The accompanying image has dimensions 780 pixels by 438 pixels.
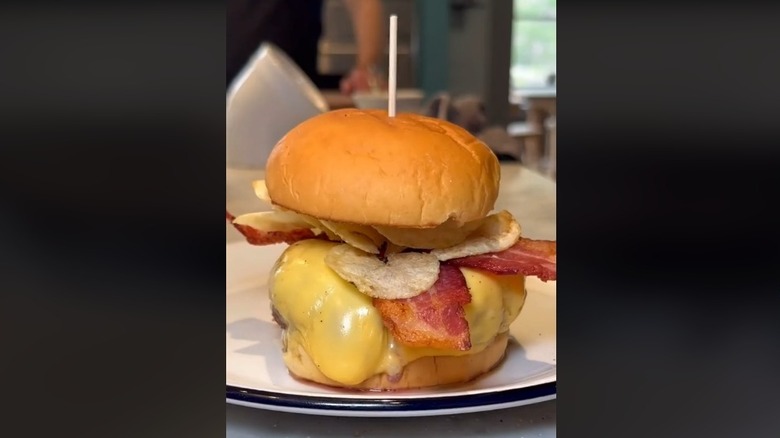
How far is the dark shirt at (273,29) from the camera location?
2.65 m

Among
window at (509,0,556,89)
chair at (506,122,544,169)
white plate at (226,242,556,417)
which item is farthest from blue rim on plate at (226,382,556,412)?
window at (509,0,556,89)

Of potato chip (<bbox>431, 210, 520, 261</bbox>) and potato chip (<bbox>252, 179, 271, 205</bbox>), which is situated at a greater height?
potato chip (<bbox>252, 179, 271, 205</bbox>)

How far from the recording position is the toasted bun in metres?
0.76

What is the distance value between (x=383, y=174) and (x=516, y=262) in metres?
0.18

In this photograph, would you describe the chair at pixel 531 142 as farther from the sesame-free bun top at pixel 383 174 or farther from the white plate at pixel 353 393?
the sesame-free bun top at pixel 383 174

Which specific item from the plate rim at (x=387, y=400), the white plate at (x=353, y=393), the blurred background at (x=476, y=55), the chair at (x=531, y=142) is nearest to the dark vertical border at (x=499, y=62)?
the blurred background at (x=476, y=55)

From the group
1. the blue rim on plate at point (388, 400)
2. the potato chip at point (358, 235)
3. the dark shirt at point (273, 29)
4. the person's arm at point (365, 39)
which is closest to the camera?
the blue rim on plate at point (388, 400)

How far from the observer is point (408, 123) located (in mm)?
800

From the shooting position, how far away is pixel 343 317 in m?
0.74

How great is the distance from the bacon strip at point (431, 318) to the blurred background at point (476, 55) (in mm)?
3368
